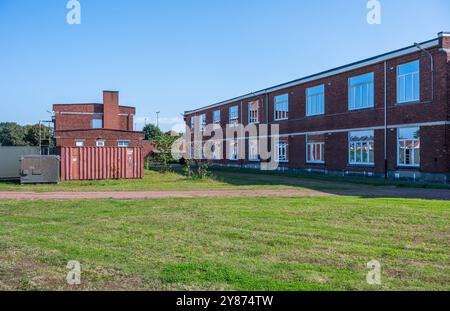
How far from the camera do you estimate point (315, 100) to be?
34156mm

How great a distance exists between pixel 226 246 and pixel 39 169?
56.4 ft

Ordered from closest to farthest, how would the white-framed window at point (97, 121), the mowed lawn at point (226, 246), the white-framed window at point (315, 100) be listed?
the mowed lawn at point (226, 246) < the white-framed window at point (315, 100) < the white-framed window at point (97, 121)

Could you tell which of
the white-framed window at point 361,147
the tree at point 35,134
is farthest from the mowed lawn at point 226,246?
the tree at point 35,134

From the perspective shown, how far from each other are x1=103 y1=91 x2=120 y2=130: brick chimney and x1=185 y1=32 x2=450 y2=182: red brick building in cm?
2261

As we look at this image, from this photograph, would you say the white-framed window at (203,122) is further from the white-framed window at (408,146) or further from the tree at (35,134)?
the white-framed window at (408,146)

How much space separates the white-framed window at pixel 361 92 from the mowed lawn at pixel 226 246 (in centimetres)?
1656

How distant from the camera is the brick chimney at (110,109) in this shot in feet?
184

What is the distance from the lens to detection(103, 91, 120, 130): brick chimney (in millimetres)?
55969

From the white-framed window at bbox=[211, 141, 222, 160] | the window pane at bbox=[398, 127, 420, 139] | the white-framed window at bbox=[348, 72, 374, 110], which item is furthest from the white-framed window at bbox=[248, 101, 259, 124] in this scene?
the window pane at bbox=[398, 127, 420, 139]

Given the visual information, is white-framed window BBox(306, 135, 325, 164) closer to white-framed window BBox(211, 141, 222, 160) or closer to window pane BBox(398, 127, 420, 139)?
window pane BBox(398, 127, 420, 139)

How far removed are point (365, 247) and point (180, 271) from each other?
328 cm

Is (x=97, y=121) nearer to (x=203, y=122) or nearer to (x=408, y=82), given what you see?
(x=203, y=122)
